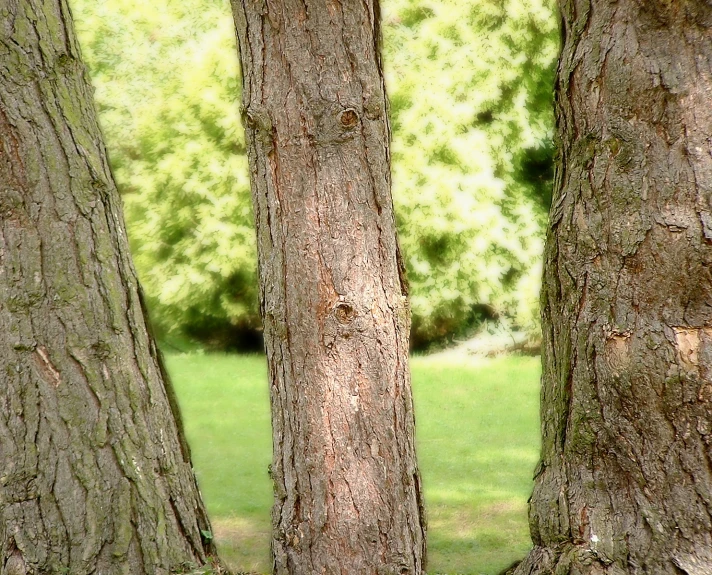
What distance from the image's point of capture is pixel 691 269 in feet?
6.36

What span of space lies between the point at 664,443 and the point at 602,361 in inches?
9.6

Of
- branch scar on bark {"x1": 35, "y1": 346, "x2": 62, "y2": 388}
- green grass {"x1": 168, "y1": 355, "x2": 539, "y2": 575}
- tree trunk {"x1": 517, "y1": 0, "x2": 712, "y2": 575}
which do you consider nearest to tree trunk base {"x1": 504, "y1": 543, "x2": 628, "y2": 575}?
tree trunk {"x1": 517, "y1": 0, "x2": 712, "y2": 575}

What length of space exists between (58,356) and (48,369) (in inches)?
2.2

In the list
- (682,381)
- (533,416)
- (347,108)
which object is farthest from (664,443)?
(533,416)

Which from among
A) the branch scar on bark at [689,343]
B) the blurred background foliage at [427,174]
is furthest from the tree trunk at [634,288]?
the blurred background foliage at [427,174]

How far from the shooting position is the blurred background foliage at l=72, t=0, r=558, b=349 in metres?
8.78

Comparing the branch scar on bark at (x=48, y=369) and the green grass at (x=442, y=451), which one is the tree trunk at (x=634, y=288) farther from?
the green grass at (x=442, y=451)

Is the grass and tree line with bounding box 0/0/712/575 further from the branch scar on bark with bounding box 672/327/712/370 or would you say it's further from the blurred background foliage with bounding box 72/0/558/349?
the blurred background foliage with bounding box 72/0/558/349

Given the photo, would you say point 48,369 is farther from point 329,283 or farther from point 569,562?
point 569,562

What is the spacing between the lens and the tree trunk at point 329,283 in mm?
2645

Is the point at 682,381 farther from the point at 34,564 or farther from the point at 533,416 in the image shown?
the point at 533,416

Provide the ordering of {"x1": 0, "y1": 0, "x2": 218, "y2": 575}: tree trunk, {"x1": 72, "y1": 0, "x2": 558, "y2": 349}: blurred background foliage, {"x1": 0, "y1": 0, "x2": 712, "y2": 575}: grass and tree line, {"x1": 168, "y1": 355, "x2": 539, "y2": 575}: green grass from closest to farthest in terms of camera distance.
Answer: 1. {"x1": 0, "y1": 0, "x2": 712, "y2": 575}: grass and tree line
2. {"x1": 0, "y1": 0, "x2": 218, "y2": 575}: tree trunk
3. {"x1": 168, "y1": 355, "x2": 539, "y2": 575}: green grass
4. {"x1": 72, "y1": 0, "x2": 558, "y2": 349}: blurred background foliage

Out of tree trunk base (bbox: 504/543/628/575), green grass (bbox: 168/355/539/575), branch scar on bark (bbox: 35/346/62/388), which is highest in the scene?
branch scar on bark (bbox: 35/346/62/388)

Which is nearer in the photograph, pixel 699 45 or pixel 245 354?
pixel 699 45
